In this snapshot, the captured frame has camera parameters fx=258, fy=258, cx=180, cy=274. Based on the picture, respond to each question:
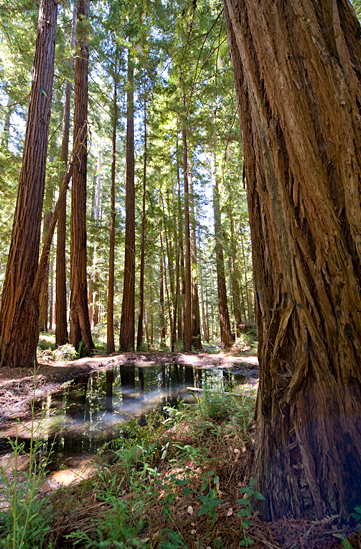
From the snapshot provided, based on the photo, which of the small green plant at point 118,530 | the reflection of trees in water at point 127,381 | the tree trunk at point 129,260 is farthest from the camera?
the tree trunk at point 129,260

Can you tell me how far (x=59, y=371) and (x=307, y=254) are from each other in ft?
22.0

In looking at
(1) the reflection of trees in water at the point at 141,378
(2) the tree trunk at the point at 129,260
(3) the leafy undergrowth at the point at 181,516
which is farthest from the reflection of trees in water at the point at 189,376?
(3) the leafy undergrowth at the point at 181,516

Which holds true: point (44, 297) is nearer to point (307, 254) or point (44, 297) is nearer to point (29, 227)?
point (29, 227)

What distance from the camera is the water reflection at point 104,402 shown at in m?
3.27

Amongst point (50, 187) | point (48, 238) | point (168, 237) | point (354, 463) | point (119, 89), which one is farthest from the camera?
point (168, 237)

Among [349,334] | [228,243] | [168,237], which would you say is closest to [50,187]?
[168,237]

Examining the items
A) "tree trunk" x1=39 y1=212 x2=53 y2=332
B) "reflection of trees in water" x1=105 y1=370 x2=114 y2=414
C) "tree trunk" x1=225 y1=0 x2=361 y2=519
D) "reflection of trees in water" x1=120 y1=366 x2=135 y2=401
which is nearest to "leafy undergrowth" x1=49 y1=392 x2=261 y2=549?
"tree trunk" x1=225 y1=0 x2=361 y2=519

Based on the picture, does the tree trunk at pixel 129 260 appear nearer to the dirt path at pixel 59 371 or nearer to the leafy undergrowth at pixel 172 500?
the dirt path at pixel 59 371

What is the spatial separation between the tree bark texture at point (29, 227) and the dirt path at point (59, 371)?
1.75ft

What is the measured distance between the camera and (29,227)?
6.12 m

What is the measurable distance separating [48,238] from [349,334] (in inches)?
276

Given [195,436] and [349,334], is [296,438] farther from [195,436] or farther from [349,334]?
[195,436]

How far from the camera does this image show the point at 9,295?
231 inches

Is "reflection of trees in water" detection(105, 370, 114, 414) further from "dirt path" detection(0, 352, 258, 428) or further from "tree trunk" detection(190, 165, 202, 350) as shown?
"tree trunk" detection(190, 165, 202, 350)
